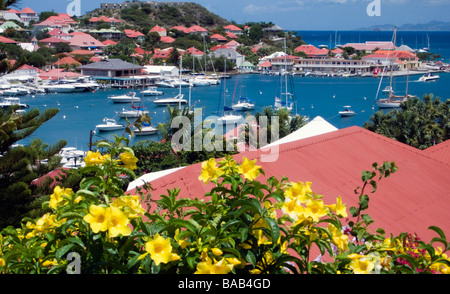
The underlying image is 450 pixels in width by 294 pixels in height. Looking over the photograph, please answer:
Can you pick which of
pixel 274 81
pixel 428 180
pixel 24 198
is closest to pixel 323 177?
pixel 428 180

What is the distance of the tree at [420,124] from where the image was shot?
41.2 ft

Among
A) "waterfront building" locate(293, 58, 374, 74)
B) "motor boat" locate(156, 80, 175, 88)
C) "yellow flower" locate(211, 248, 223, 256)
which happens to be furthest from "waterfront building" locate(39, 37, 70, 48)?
"yellow flower" locate(211, 248, 223, 256)

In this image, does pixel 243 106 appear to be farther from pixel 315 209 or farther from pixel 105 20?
pixel 105 20

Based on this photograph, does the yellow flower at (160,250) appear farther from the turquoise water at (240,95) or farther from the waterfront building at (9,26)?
the waterfront building at (9,26)

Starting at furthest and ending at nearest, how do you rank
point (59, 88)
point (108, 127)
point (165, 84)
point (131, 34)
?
point (131, 34), point (165, 84), point (59, 88), point (108, 127)

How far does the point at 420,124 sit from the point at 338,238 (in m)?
12.5

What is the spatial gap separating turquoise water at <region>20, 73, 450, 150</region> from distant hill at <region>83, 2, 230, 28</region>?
95.2 ft

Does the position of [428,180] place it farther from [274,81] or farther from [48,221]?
[274,81]

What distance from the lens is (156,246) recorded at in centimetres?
119

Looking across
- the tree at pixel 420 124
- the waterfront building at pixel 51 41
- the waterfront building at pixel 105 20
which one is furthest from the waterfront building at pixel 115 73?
the tree at pixel 420 124

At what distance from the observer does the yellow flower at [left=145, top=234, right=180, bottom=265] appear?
1174 millimetres

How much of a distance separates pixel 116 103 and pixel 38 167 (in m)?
24.5

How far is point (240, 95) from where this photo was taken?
34969mm

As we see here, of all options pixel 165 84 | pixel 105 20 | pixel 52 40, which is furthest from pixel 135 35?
pixel 165 84
